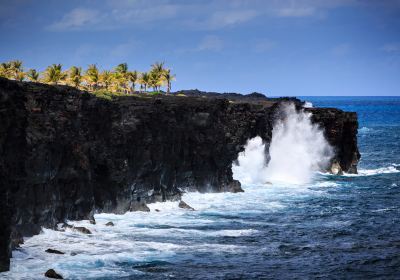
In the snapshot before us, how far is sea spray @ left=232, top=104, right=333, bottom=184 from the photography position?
111 meters

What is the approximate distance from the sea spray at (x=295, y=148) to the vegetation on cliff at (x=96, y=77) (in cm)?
2593

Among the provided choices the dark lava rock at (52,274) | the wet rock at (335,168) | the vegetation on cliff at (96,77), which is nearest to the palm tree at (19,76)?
the vegetation on cliff at (96,77)

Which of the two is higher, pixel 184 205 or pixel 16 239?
pixel 16 239

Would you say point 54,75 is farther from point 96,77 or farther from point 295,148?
point 295,148

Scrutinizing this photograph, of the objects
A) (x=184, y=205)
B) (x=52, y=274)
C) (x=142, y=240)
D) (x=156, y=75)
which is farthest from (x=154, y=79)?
(x=52, y=274)

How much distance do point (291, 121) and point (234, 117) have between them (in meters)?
24.9

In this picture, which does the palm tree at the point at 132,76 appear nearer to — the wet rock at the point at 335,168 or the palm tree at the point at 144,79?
the palm tree at the point at 144,79

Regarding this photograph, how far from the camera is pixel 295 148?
11875 cm

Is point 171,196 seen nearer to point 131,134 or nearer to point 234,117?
point 131,134

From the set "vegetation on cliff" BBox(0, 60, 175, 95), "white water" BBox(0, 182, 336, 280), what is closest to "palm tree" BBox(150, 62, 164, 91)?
"vegetation on cliff" BBox(0, 60, 175, 95)

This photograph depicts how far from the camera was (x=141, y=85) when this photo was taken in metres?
128

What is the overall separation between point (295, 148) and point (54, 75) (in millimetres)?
44273

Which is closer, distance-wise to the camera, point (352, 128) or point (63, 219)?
point (63, 219)

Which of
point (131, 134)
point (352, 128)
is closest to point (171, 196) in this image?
point (131, 134)
